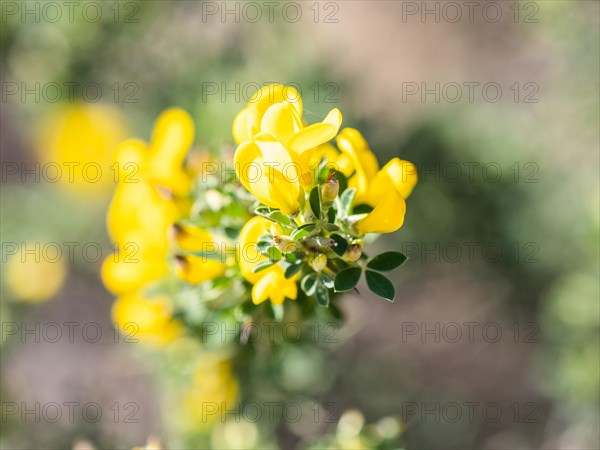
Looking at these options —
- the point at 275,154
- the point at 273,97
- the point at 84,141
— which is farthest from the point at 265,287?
the point at 84,141

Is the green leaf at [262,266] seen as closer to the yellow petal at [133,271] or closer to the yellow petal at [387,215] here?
the yellow petal at [387,215]

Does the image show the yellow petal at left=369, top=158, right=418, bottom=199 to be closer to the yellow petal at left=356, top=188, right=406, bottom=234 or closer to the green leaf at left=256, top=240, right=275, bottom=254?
the yellow petal at left=356, top=188, right=406, bottom=234

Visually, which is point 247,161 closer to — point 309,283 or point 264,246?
point 264,246

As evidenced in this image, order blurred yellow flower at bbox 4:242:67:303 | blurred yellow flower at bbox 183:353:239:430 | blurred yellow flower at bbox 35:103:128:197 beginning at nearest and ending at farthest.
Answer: blurred yellow flower at bbox 183:353:239:430 < blurred yellow flower at bbox 4:242:67:303 < blurred yellow flower at bbox 35:103:128:197

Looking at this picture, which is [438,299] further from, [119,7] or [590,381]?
[119,7]

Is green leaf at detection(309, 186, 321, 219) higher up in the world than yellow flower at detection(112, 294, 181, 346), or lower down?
higher up

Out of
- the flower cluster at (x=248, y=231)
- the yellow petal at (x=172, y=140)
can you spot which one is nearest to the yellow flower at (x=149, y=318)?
the flower cluster at (x=248, y=231)

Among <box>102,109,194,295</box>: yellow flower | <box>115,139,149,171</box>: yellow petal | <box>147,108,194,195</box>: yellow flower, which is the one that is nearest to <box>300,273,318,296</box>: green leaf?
<box>102,109,194,295</box>: yellow flower
